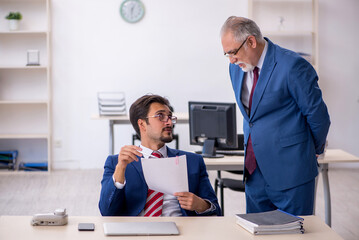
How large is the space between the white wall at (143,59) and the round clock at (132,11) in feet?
0.21

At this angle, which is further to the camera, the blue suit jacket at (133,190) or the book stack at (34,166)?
the book stack at (34,166)

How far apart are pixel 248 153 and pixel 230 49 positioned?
53 cm

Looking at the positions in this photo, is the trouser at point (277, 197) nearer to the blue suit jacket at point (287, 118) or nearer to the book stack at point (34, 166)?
the blue suit jacket at point (287, 118)

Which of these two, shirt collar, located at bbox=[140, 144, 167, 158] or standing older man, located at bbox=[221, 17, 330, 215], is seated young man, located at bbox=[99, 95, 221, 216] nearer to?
shirt collar, located at bbox=[140, 144, 167, 158]

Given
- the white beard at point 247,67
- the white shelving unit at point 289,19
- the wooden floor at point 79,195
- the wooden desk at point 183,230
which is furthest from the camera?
the white shelving unit at point 289,19

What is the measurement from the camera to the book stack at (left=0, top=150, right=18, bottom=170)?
6.37 meters

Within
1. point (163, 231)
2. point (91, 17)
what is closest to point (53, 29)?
point (91, 17)

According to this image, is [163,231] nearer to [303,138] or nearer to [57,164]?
[303,138]

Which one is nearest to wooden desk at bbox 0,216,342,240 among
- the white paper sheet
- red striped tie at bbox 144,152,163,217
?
the white paper sheet

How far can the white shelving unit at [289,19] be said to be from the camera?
661 cm

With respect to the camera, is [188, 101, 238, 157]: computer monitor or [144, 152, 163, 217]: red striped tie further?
[188, 101, 238, 157]: computer monitor

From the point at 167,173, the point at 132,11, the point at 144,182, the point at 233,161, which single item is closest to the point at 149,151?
the point at 144,182

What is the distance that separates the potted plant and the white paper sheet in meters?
4.62

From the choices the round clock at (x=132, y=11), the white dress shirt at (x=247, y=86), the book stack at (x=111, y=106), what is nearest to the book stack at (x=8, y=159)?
the book stack at (x=111, y=106)
